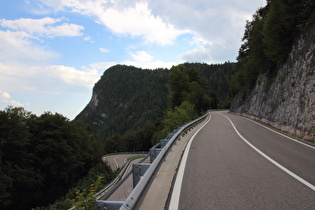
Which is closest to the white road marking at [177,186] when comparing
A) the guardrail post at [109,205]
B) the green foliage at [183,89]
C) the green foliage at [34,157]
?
the guardrail post at [109,205]

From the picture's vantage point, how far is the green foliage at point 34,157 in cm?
2492

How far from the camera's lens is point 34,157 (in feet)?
95.6

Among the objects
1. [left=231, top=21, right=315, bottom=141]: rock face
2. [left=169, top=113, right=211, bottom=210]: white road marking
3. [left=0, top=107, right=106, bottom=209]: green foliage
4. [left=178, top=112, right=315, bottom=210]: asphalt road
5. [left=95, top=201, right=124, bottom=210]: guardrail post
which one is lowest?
[left=0, top=107, right=106, bottom=209]: green foliage

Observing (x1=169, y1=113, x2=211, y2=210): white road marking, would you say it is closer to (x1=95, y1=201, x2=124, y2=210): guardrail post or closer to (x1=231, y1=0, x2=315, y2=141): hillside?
(x1=95, y1=201, x2=124, y2=210): guardrail post

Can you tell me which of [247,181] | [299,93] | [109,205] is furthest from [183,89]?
[109,205]

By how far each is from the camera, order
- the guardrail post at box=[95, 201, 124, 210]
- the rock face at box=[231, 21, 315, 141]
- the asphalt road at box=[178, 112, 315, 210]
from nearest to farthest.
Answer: the guardrail post at box=[95, 201, 124, 210]
the asphalt road at box=[178, 112, 315, 210]
the rock face at box=[231, 21, 315, 141]

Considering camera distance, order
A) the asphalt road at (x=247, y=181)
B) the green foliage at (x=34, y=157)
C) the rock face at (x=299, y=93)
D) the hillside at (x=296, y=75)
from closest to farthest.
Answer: the asphalt road at (x=247, y=181) → the rock face at (x=299, y=93) → the hillside at (x=296, y=75) → the green foliage at (x=34, y=157)

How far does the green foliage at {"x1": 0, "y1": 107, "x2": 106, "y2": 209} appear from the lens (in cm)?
2492

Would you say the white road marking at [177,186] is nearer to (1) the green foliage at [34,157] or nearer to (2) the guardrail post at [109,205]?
(2) the guardrail post at [109,205]

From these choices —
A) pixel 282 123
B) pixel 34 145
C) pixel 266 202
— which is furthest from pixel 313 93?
pixel 34 145

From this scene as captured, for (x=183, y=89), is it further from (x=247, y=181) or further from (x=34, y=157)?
(x=247, y=181)

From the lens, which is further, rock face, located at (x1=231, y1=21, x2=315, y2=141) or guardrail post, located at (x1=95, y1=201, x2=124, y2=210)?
rock face, located at (x1=231, y1=21, x2=315, y2=141)

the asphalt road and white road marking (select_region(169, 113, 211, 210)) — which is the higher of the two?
the asphalt road

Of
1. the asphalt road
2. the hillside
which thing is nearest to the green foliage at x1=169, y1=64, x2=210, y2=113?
the hillside
